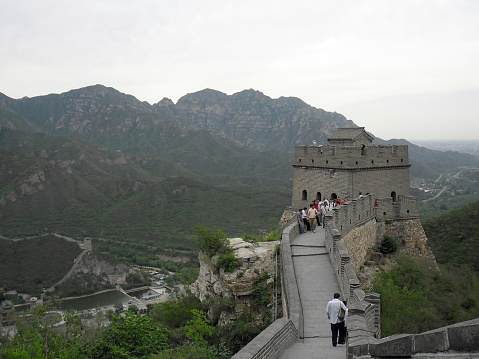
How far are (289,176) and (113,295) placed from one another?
76.2 meters

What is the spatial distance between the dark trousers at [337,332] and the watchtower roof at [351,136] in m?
12.7

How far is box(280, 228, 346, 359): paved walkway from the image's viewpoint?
8430mm

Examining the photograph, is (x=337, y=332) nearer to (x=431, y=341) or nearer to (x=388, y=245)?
(x=431, y=341)

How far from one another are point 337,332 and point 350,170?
10668mm

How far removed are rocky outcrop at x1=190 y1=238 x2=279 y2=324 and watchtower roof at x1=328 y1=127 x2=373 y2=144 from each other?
728 cm

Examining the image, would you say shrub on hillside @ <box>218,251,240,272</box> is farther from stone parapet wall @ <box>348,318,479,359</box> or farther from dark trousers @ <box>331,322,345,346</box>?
A: stone parapet wall @ <box>348,318,479,359</box>

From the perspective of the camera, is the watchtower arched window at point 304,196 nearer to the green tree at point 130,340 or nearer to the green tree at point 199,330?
the green tree at point 199,330

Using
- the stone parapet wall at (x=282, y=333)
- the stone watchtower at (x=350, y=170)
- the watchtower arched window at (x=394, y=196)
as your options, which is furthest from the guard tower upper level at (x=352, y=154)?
the stone parapet wall at (x=282, y=333)

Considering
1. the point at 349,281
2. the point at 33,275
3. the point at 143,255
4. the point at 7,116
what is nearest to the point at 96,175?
the point at 143,255

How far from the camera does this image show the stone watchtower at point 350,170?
18625 millimetres

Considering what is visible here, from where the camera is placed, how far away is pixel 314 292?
11289 mm

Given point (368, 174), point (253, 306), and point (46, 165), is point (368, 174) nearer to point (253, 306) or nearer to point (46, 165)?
point (253, 306)

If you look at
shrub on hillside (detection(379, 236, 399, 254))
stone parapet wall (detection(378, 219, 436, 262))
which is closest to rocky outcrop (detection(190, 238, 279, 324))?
shrub on hillside (detection(379, 236, 399, 254))

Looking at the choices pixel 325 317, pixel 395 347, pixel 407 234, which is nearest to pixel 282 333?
pixel 325 317
